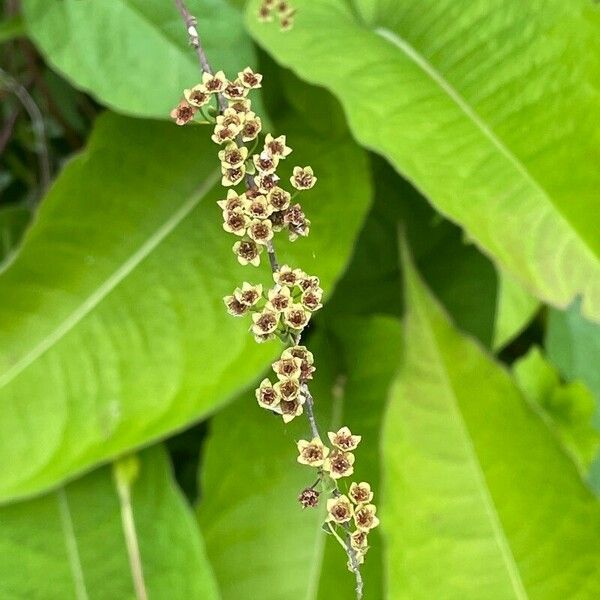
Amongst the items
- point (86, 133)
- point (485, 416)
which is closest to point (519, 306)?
point (485, 416)

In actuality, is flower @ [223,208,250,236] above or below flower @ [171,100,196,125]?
below

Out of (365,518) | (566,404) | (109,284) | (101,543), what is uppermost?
(365,518)

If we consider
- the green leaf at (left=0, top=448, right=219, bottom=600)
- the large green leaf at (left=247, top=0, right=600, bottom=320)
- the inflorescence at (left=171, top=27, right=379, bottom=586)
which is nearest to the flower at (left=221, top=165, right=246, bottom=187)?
the inflorescence at (left=171, top=27, right=379, bottom=586)

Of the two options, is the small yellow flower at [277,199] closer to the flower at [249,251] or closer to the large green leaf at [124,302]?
the flower at [249,251]

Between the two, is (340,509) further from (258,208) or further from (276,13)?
(276,13)

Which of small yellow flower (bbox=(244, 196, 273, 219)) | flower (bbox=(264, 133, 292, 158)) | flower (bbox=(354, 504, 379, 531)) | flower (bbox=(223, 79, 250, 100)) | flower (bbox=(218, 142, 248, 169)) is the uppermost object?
flower (bbox=(223, 79, 250, 100))

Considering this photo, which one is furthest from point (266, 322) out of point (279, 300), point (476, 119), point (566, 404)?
point (566, 404)


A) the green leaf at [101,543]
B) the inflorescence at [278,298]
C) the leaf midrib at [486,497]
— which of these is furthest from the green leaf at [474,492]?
the inflorescence at [278,298]

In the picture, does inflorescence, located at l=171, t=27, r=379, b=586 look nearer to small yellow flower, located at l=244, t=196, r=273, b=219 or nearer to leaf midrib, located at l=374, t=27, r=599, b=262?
small yellow flower, located at l=244, t=196, r=273, b=219
